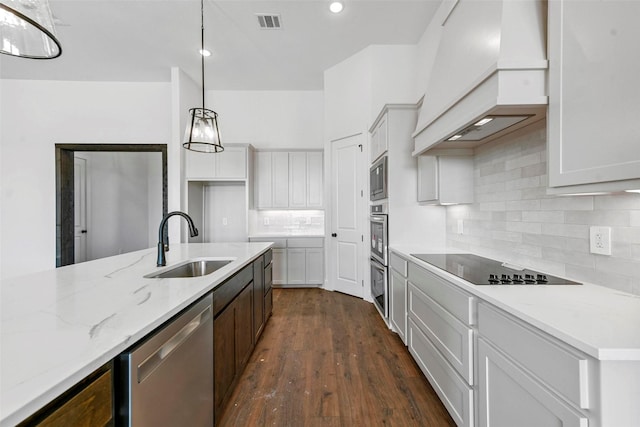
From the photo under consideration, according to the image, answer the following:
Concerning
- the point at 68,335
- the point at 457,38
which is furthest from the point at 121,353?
the point at 457,38

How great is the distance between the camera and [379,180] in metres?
3.06

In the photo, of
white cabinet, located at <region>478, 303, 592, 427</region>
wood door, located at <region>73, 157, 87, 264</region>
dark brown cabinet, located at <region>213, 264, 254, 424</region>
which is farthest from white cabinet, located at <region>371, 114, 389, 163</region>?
wood door, located at <region>73, 157, 87, 264</region>

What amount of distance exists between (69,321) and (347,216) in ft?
11.1

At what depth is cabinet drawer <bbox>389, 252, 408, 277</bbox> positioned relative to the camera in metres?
2.32

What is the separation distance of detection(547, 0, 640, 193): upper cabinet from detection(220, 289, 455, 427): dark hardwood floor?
5.16 ft

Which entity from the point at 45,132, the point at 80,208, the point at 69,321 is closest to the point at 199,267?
the point at 69,321

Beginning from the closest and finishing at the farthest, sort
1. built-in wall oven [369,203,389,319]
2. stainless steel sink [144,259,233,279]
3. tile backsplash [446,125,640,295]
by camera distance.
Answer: tile backsplash [446,125,640,295] → stainless steel sink [144,259,233,279] → built-in wall oven [369,203,389,319]

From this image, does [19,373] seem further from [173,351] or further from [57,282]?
[57,282]

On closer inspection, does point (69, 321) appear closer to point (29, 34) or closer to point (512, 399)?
point (29, 34)

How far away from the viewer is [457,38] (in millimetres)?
1790

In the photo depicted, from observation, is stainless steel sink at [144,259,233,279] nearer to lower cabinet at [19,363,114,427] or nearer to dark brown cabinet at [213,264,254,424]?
dark brown cabinet at [213,264,254,424]

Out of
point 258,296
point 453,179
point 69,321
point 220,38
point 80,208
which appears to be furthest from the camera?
point 80,208

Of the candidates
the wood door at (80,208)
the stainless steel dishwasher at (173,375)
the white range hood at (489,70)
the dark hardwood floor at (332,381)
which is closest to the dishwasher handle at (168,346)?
the stainless steel dishwasher at (173,375)

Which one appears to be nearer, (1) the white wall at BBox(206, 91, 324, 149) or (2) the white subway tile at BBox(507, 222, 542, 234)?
(2) the white subway tile at BBox(507, 222, 542, 234)
